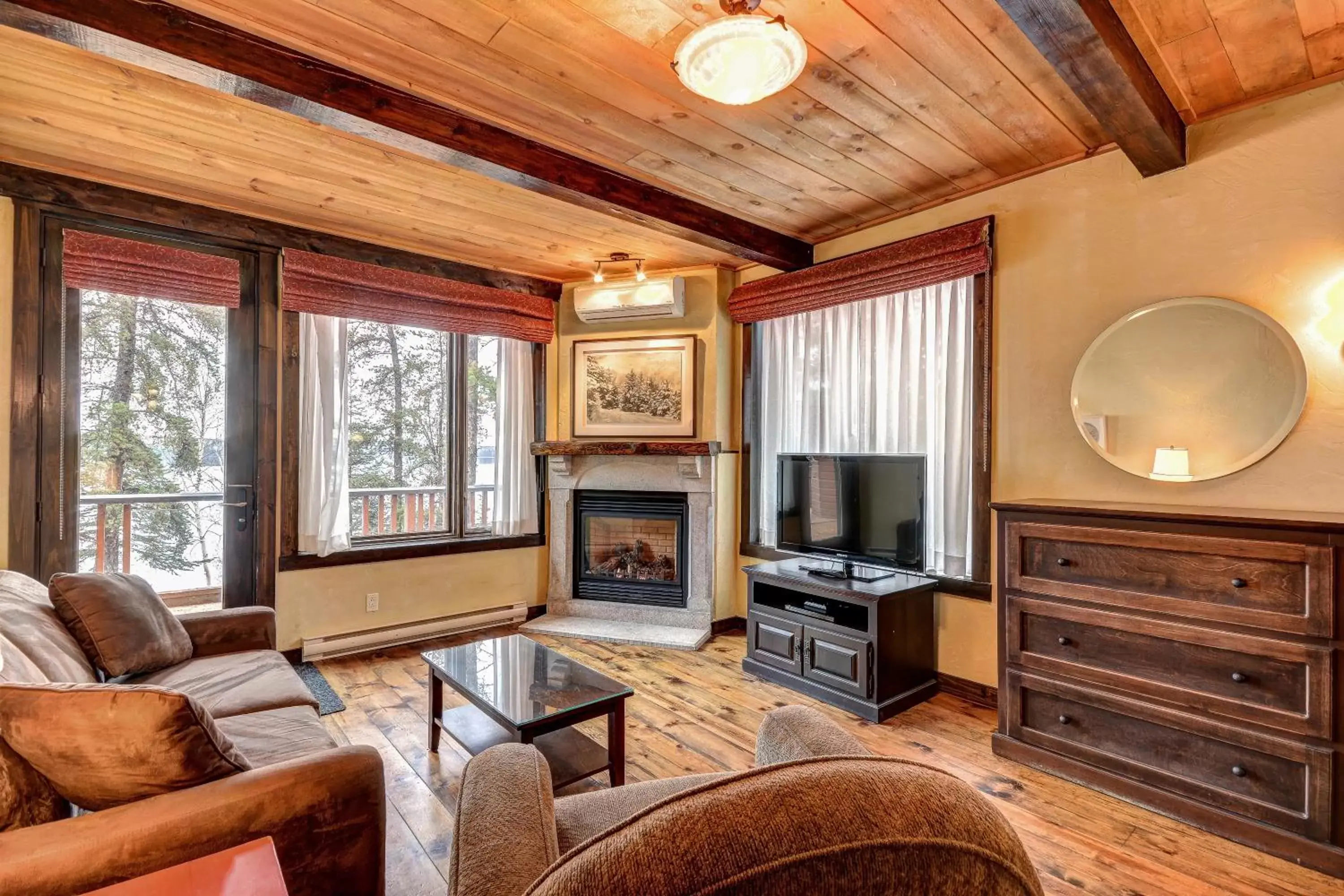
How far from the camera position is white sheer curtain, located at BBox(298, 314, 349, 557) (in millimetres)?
3709

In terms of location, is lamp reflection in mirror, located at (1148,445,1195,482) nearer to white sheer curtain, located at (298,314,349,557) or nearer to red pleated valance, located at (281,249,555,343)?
red pleated valance, located at (281,249,555,343)

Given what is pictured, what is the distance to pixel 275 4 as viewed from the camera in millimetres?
1824

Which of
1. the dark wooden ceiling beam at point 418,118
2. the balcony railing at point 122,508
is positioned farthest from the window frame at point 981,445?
the balcony railing at point 122,508

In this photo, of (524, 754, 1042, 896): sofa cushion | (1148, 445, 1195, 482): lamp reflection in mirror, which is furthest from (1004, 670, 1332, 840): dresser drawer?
(524, 754, 1042, 896): sofa cushion

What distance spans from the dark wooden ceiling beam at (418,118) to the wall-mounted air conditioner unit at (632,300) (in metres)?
0.68

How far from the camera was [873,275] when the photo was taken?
3477mm

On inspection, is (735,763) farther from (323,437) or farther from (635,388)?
(323,437)

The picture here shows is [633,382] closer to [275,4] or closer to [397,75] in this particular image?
[397,75]

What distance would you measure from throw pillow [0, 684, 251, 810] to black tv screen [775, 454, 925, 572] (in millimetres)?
2789

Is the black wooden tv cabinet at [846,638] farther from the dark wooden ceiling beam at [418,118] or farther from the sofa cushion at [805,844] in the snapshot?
the sofa cushion at [805,844]

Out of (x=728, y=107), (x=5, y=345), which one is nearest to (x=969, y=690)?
(x=728, y=107)

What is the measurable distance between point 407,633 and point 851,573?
109 inches

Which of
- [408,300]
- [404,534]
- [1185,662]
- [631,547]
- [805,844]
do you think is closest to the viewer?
[805,844]

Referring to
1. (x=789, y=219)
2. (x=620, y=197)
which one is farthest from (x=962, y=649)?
(x=620, y=197)
